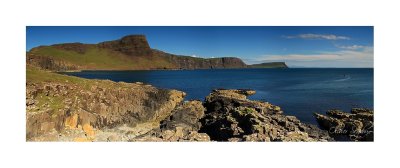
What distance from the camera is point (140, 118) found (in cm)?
1623

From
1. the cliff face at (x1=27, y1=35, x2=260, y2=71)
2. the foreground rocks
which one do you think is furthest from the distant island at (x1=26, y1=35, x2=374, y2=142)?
the cliff face at (x1=27, y1=35, x2=260, y2=71)

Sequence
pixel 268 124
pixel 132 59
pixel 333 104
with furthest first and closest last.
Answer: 1. pixel 132 59
2. pixel 333 104
3. pixel 268 124

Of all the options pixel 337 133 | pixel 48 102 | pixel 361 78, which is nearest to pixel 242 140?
pixel 337 133

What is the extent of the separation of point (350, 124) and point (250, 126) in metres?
4.95

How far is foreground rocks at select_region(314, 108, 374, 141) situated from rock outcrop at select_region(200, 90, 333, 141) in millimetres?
834

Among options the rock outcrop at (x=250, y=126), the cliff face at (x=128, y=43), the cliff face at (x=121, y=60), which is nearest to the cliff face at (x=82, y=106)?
the rock outcrop at (x=250, y=126)

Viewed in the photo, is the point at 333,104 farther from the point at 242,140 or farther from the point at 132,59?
the point at 132,59

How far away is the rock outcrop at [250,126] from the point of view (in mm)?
13093

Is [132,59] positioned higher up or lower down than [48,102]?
higher up

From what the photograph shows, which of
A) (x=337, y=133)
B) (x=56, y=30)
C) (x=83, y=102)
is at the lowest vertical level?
(x=337, y=133)

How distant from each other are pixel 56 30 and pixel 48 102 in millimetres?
3122

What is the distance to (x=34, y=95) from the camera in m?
13.8

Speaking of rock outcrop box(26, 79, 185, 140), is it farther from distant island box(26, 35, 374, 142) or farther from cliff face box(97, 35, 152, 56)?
cliff face box(97, 35, 152, 56)

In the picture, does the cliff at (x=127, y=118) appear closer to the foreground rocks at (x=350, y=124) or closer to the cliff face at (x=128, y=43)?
the foreground rocks at (x=350, y=124)
